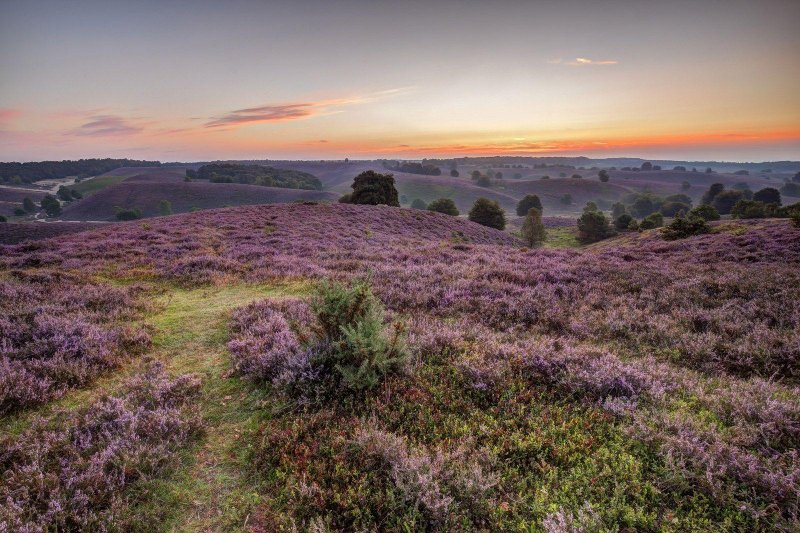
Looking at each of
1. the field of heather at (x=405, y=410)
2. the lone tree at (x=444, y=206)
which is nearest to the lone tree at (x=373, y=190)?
the lone tree at (x=444, y=206)

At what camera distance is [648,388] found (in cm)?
529

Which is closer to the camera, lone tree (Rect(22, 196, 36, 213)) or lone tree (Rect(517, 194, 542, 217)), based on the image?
lone tree (Rect(517, 194, 542, 217))

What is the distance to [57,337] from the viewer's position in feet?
21.8

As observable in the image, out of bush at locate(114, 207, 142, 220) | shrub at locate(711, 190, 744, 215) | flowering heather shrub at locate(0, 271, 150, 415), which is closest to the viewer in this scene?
flowering heather shrub at locate(0, 271, 150, 415)

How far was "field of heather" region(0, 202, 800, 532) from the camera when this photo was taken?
3.46 meters

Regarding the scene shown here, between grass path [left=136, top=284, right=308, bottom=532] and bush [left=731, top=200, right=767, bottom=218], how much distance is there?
7732cm

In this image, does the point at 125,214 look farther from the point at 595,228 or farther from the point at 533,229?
the point at 595,228

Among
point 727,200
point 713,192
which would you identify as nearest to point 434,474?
point 727,200

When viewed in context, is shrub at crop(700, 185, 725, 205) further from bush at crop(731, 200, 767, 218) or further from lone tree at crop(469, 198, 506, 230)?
lone tree at crop(469, 198, 506, 230)

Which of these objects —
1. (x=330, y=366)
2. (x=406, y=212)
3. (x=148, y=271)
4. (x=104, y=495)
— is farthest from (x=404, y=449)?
(x=406, y=212)

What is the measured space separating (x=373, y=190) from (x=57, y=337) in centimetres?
5339

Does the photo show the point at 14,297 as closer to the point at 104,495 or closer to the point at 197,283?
the point at 197,283

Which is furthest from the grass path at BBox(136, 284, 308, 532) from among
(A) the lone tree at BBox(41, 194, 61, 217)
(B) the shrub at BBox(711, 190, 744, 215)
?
(A) the lone tree at BBox(41, 194, 61, 217)

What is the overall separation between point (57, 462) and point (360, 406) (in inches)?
142
